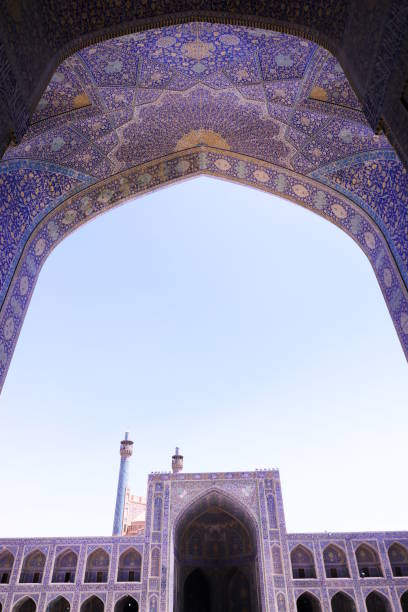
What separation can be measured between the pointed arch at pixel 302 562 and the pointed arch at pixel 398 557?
3187 millimetres

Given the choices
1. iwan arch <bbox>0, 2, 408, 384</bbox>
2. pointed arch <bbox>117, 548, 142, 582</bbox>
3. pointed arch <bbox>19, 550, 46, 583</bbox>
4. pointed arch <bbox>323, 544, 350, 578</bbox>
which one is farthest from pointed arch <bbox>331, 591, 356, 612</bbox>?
iwan arch <bbox>0, 2, 408, 384</bbox>

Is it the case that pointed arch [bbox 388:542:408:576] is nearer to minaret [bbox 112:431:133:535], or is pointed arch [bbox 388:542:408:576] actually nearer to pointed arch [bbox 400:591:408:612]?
pointed arch [bbox 400:591:408:612]

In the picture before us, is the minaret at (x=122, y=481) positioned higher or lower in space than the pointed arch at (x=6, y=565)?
higher

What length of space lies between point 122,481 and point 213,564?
230 inches

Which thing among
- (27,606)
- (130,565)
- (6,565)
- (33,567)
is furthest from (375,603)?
(6,565)

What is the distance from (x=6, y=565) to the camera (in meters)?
18.6

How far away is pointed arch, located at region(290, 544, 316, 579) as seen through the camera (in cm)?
1847

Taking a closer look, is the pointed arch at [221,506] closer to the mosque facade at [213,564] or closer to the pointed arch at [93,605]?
the mosque facade at [213,564]

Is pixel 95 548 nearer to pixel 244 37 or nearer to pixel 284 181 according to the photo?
pixel 284 181

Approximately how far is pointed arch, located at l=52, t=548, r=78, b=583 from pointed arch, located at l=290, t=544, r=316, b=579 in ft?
29.5

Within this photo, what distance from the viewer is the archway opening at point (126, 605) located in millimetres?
18783

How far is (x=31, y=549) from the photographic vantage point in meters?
18.7

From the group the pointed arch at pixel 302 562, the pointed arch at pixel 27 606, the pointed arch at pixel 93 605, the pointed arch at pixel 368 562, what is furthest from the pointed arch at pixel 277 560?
the pointed arch at pixel 27 606

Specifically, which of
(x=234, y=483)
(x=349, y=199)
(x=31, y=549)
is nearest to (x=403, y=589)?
(x=234, y=483)
